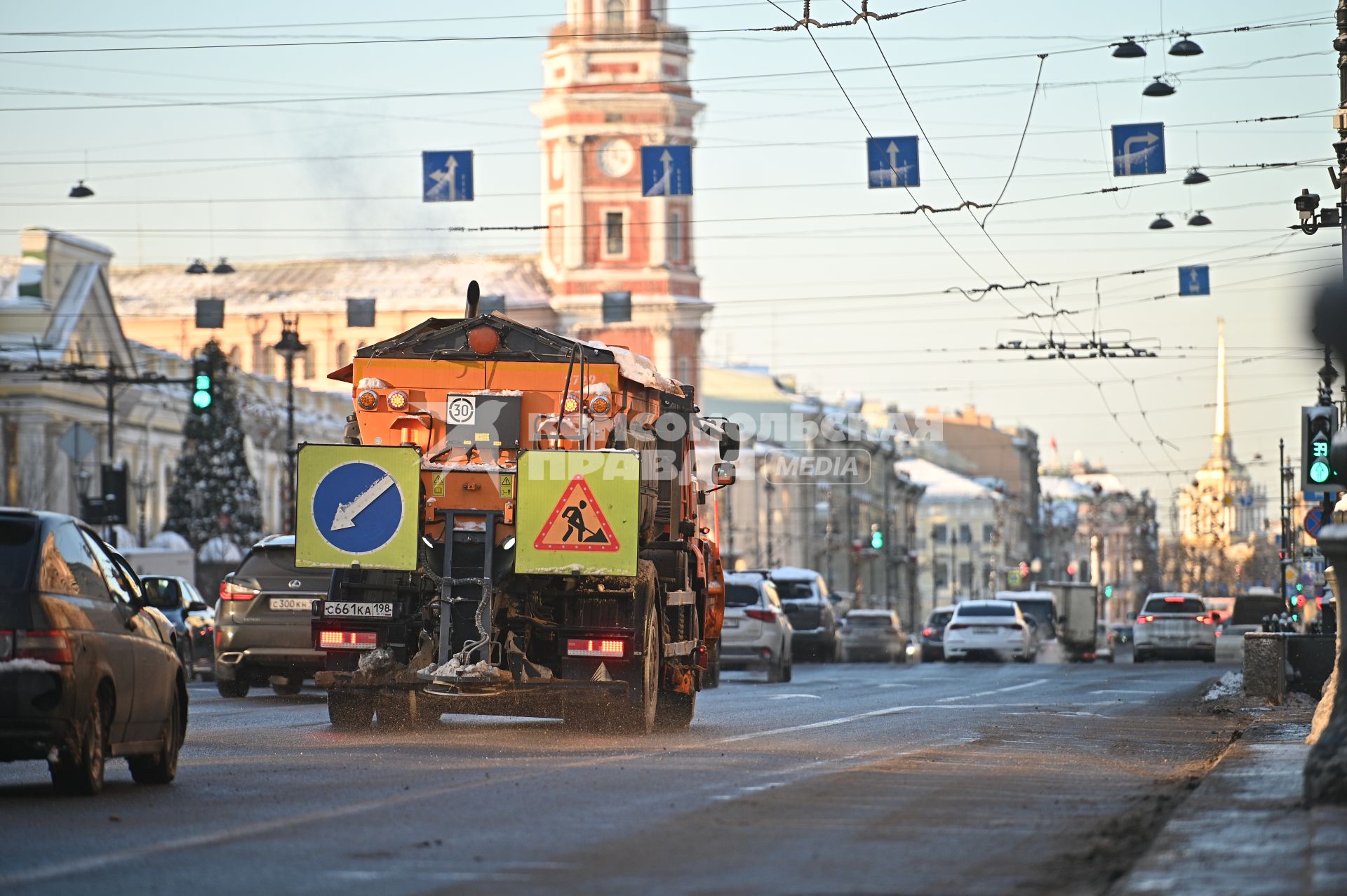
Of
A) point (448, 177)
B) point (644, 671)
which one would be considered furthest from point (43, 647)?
point (448, 177)

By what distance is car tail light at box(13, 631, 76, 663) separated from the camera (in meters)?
12.2

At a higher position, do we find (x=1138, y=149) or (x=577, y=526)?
(x=1138, y=149)

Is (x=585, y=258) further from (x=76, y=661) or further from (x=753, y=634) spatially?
(x=76, y=661)

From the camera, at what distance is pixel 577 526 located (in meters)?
18.0

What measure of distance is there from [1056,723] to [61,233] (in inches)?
2591

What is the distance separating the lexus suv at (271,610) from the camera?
2473cm

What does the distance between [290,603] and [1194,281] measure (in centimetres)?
2675

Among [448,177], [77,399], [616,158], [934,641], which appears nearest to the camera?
[448,177]

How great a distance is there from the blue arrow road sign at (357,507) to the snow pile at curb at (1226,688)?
14056 millimetres

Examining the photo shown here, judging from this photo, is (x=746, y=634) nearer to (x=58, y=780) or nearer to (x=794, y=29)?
(x=794, y=29)

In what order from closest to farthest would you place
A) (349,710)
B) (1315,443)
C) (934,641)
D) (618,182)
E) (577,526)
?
(577,526), (349,710), (1315,443), (934,641), (618,182)

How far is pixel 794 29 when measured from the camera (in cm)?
3130

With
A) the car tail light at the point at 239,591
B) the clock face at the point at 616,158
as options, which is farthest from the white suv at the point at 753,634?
the clock face at the point at 616,158

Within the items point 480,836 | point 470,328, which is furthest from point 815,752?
point 480,836
